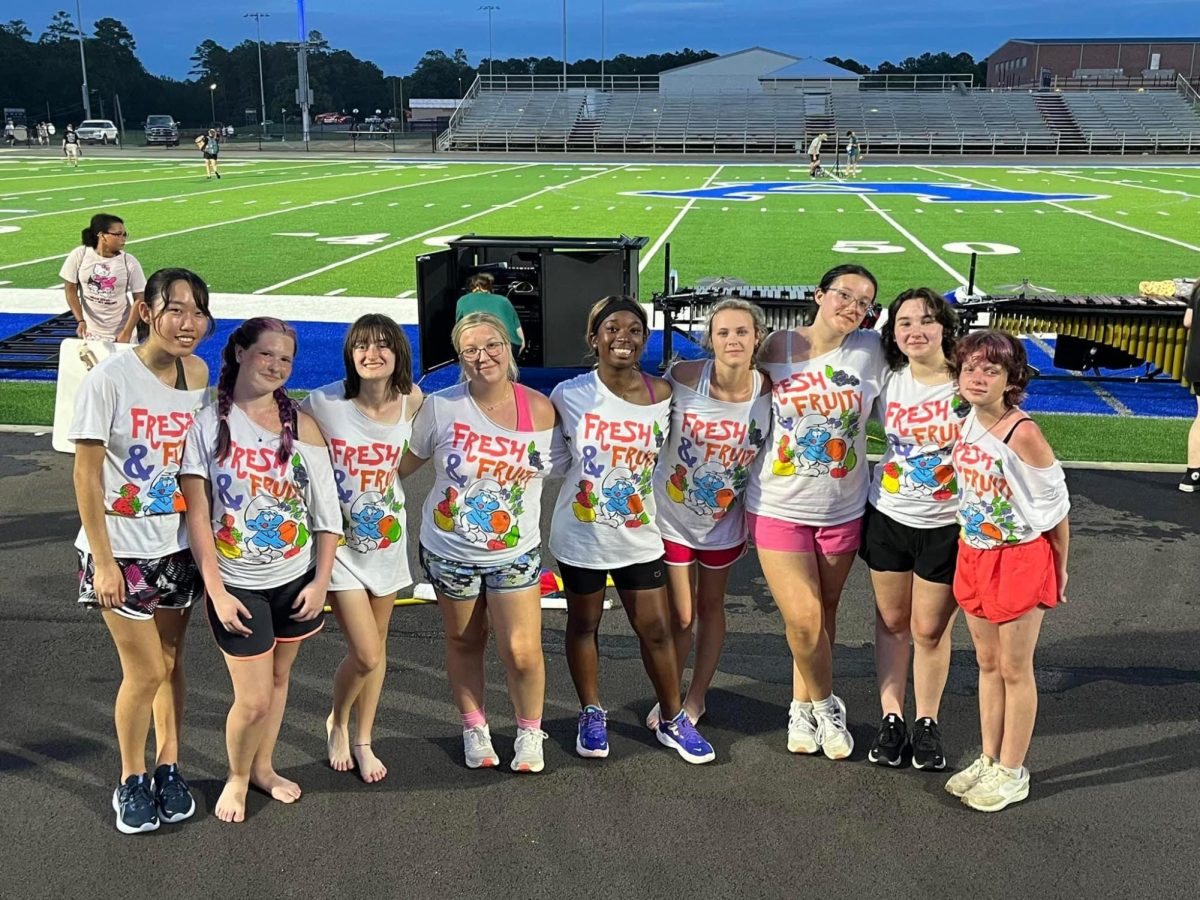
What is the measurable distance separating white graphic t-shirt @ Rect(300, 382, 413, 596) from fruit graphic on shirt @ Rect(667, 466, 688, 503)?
1.02m

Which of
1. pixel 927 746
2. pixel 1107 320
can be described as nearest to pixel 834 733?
pixel 927 746

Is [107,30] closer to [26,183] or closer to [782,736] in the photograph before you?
[26,183]

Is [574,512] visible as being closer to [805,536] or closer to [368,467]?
[368,467]

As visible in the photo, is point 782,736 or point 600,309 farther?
point 782,736

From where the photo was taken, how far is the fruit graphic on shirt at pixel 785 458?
4.43 metres

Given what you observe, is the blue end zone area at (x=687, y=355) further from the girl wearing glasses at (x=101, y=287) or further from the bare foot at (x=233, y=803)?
the bare foot at (x=233, y=803)

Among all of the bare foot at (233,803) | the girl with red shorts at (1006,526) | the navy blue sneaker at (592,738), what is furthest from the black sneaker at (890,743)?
the bare foot at (233,803)

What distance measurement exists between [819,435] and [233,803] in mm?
2514

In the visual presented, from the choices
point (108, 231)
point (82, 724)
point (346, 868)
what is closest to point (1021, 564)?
point (346, 868)

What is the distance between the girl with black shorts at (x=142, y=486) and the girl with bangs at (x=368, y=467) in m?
0.46

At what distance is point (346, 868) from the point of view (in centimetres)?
383

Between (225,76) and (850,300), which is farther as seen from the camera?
(225,76)

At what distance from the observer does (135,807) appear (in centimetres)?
403

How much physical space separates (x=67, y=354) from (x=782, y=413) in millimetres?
4901
